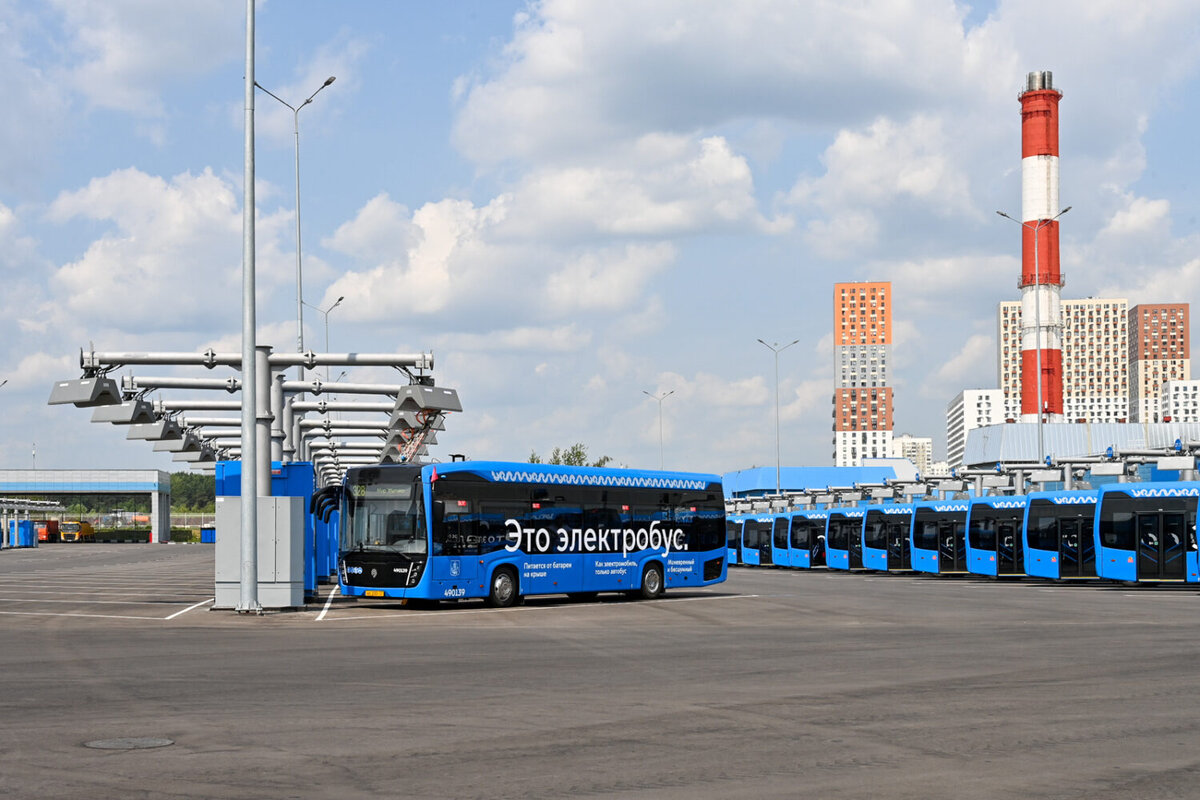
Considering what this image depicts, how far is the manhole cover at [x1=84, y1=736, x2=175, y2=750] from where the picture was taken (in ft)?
29.7

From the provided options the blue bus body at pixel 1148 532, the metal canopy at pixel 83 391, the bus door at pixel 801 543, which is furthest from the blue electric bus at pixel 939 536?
the metal canopy at pixel 83 391

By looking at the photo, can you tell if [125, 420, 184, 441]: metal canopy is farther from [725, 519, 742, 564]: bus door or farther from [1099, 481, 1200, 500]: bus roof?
[725, 519, 742, 564]: bus door

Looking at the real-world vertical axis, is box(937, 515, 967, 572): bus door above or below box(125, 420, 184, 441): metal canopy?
below

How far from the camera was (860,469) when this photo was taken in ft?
460

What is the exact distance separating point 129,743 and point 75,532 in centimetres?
12541

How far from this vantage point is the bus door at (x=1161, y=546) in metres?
34.1

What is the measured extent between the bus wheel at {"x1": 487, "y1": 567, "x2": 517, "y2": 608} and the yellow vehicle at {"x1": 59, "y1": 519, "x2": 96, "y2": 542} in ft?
358

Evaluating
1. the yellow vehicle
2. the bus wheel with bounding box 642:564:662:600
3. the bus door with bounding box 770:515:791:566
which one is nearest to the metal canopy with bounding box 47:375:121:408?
the bus wheel with bounding box 642:564:662:600

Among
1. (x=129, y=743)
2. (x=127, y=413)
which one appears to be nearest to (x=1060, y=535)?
(x=127, y=413)

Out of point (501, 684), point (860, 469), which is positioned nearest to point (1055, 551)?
point (501, 684)

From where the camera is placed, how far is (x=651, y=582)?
3030 cm

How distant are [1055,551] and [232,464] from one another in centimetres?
2296

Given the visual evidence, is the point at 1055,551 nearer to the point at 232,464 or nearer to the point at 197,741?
the point at 232,464

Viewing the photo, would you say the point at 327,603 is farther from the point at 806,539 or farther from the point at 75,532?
the point at 75,532
